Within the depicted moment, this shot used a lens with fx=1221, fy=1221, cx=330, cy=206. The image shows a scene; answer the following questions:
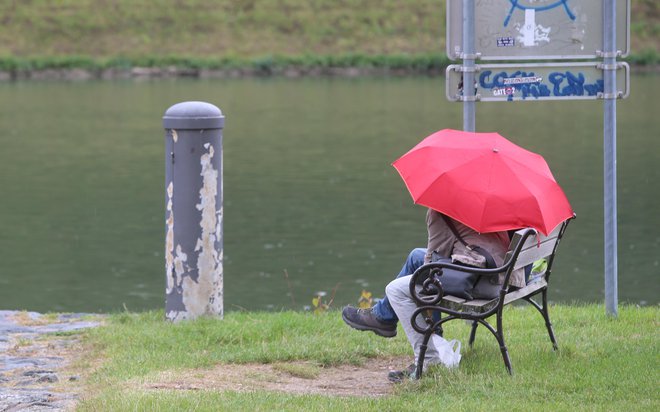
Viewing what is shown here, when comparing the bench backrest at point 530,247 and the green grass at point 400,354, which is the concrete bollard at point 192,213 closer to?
the green grass at point 400,354

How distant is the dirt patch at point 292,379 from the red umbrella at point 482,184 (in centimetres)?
105

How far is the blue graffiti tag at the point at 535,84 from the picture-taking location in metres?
8.08

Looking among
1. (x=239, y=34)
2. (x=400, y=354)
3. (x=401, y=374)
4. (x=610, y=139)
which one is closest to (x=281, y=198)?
(x=610, y=139)

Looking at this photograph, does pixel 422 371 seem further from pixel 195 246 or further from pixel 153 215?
pixel 153 215

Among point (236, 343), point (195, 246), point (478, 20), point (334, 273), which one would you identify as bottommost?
point (334, 273)

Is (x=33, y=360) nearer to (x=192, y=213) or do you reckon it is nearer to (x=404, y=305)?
(x=192, y=213)

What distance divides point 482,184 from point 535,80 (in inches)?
73.2

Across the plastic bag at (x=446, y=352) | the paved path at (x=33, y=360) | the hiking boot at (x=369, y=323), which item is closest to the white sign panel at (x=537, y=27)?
the hiking boot at (x=369, y=323)

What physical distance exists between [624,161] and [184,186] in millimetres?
20721

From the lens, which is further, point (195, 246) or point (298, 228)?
point (298, 228)

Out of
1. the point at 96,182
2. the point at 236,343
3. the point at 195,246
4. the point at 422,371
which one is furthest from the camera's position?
the point at 96,182

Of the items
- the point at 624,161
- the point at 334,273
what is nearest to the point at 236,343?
the point at 334,273

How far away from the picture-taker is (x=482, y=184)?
21.2 ft

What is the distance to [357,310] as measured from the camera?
6.98m
